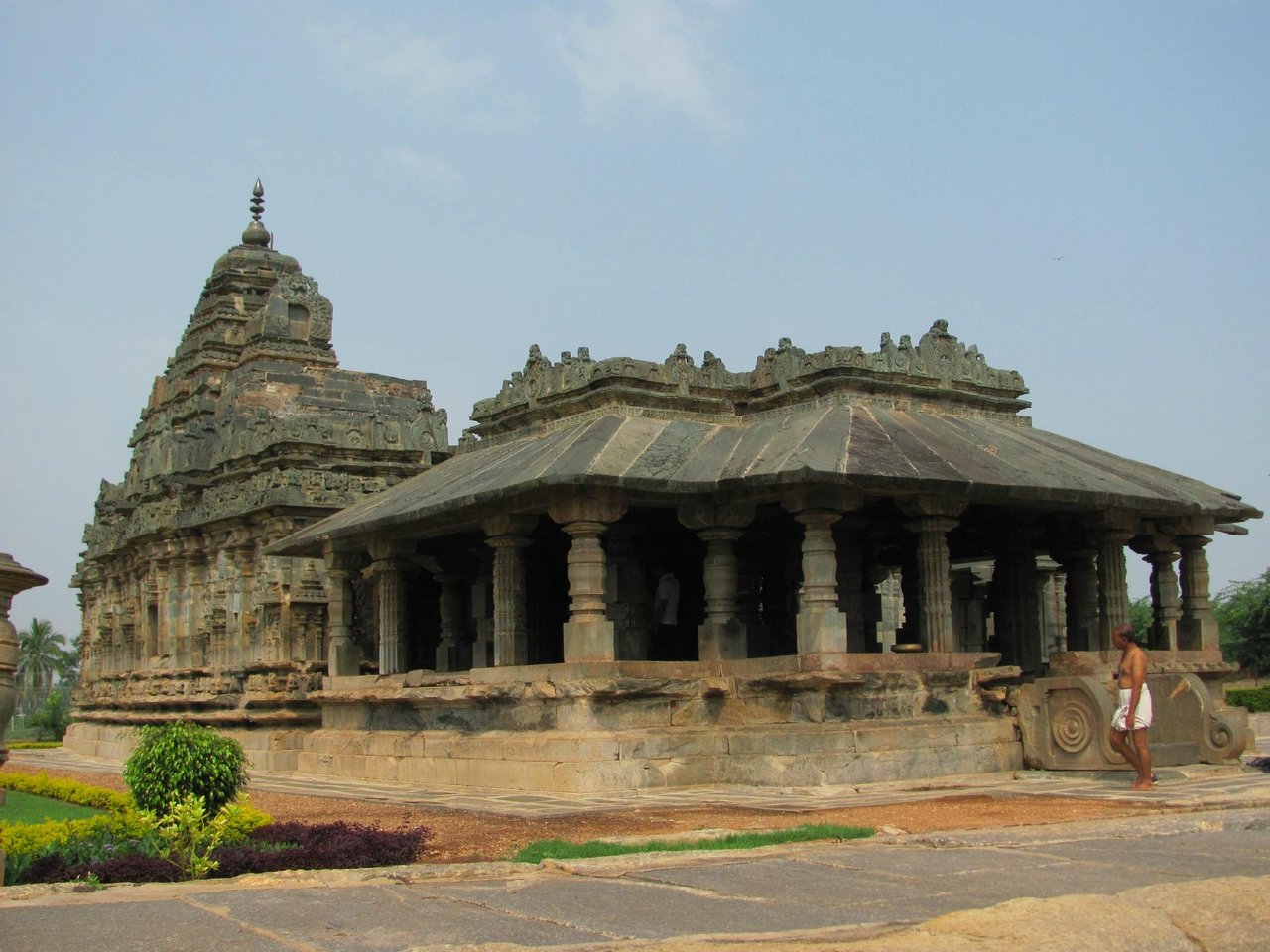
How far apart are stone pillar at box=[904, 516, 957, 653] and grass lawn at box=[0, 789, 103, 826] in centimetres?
932

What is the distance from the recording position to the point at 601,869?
8.80 m

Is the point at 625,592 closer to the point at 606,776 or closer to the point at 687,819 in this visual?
the point at 606,776

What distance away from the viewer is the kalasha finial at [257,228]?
119 ft

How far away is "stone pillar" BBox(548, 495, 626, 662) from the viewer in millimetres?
17000

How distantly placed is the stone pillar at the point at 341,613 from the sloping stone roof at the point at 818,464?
75.5 inches

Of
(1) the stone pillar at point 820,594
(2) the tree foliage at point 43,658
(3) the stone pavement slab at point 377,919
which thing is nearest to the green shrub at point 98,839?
(3) the stone pavement slab at point 377,919

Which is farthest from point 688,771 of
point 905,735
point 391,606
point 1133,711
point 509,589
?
point 391,606

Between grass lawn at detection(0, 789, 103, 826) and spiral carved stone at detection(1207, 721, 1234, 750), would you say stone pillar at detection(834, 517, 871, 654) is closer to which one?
spiral carved stone at detection(1207, 721, 1234, 750)

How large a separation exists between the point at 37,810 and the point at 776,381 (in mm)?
10105

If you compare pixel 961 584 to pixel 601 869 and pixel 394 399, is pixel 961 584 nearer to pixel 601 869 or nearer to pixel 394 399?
pixel 394 399

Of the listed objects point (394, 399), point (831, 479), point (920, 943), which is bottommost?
point (920, 943)

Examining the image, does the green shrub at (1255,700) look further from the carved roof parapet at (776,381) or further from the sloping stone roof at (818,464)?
the carved roof parapet at (776,381)

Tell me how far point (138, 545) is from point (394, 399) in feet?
22.0

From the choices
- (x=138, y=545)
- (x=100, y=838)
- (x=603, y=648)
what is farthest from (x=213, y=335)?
(x=100, y=838)
